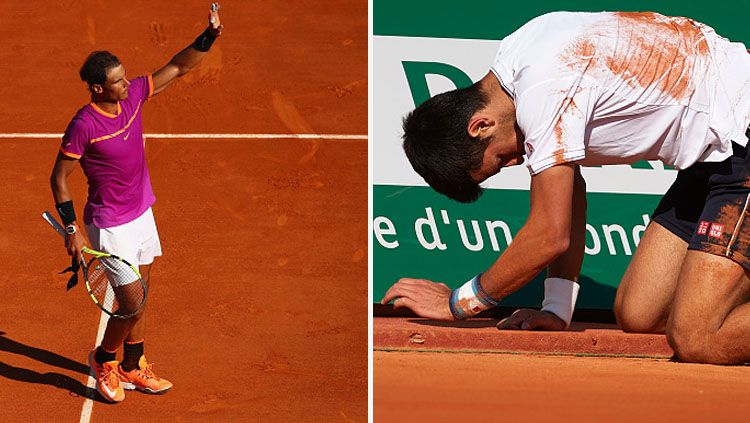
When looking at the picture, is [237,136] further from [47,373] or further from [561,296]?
[561,296]

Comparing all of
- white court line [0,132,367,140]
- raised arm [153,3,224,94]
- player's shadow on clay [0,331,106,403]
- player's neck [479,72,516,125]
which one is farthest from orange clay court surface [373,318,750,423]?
white court line [0,132,367,140]

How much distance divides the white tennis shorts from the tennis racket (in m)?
0.06

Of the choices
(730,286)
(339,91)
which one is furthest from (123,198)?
(339,91)

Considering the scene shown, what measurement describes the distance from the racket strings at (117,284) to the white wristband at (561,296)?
199 cm

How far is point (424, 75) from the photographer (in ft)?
24.1

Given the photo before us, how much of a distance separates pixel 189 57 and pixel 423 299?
1.68m

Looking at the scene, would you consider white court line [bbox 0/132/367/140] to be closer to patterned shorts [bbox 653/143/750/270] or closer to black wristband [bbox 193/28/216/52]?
black wristband [bbox 193/28/216/52]

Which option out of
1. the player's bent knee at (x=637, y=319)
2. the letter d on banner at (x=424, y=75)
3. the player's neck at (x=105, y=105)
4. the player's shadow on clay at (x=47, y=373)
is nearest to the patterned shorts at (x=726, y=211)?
the player's bent knee at (x=637, y=319)

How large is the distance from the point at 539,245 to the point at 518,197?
2.22m

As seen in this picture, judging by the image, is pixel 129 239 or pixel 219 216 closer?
pixel 129 239

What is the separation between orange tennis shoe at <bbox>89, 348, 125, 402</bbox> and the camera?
5.89 meters

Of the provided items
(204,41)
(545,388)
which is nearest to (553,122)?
(545,388)

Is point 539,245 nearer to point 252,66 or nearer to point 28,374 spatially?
point 28,374

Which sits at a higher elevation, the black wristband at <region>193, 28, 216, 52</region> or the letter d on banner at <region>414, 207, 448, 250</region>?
the black wristband at <region>193, 28, 216, 52</region>
